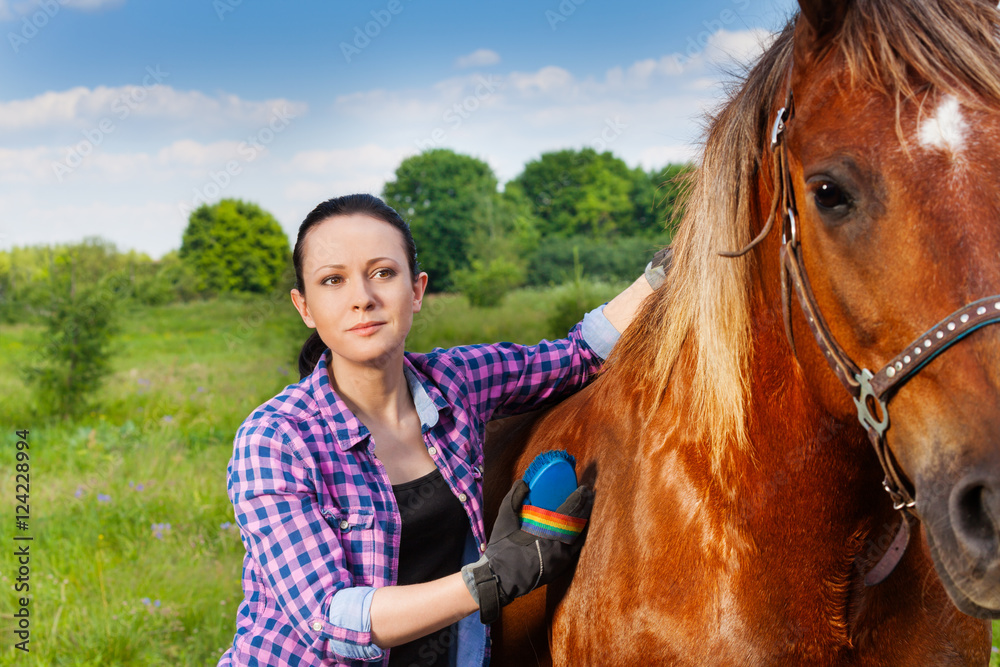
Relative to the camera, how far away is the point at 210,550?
508 cm

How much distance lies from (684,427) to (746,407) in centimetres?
19

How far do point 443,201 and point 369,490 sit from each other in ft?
137

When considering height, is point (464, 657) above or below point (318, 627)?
below

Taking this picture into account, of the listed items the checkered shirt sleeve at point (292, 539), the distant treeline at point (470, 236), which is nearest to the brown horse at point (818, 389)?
the checkered shirt sleeve at point (292, 539)

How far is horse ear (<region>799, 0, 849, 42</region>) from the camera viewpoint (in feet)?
4.47

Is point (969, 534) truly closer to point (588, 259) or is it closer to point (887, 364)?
point (887, 364)

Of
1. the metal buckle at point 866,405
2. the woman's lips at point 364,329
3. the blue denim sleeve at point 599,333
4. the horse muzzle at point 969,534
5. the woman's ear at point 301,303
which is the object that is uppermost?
the woman's ear at point 301,303

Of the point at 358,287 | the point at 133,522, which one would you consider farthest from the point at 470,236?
the point at 358,287

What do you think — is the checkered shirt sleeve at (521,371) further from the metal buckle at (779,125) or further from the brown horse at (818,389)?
the metal buckle at (779,125)

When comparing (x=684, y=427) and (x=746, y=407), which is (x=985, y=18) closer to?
(x=746, y=407)

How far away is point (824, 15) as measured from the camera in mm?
1393

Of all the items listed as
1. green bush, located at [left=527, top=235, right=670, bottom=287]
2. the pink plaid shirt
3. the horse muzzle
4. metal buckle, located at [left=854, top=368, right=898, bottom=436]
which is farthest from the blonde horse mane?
green bush, located at [left=527, top=235, right=670, bottom=287]

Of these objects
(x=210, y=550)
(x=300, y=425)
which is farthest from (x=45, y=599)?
(x=300, y=425)

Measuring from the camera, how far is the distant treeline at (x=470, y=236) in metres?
30.6
